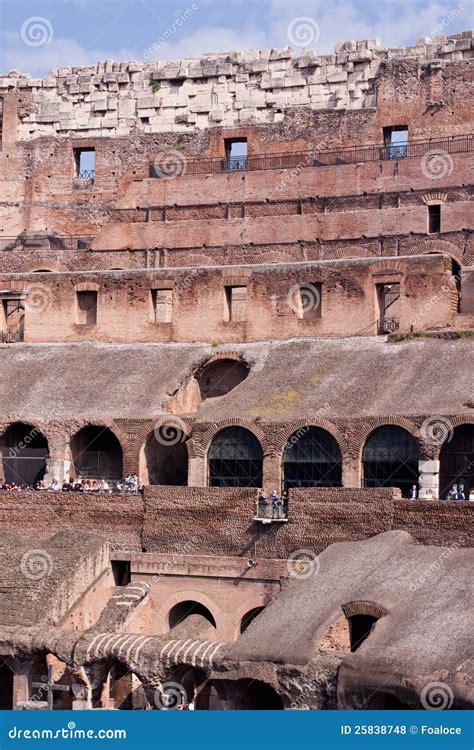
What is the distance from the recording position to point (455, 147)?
4769 cm

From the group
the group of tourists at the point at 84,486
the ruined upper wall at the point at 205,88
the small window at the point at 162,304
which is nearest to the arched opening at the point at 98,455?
the group of tourists at the point at 84,486

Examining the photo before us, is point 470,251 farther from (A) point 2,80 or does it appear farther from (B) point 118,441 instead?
(A) point 2,80

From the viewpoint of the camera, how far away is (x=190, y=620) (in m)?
35.8

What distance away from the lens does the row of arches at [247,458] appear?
124ft

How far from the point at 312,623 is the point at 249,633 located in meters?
1.51

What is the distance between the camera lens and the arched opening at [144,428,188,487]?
Result: 4128 centimetres

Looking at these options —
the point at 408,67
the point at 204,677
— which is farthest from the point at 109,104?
the point at 204,677

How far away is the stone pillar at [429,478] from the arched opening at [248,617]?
4.96m
